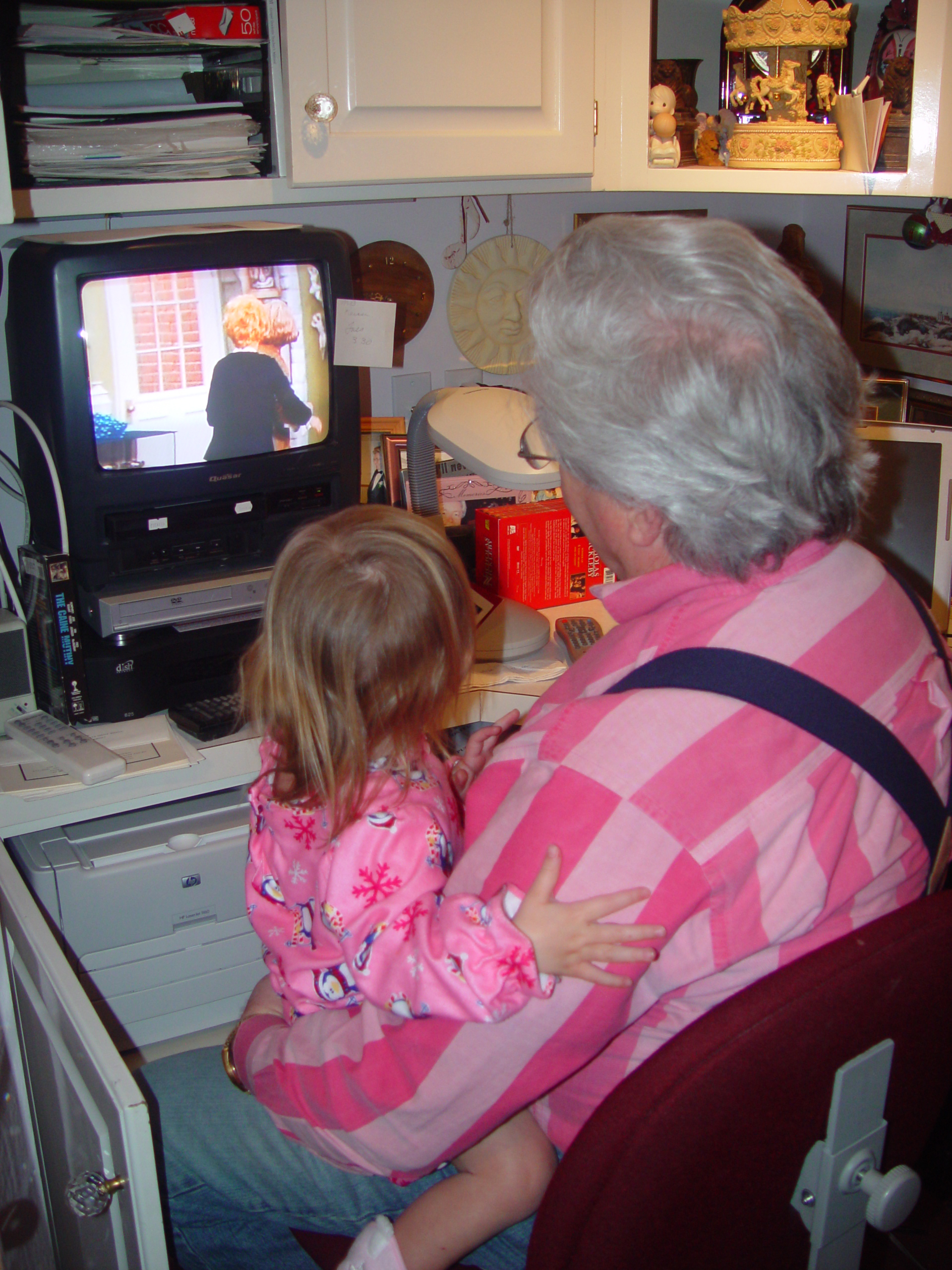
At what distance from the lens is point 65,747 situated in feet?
4.42

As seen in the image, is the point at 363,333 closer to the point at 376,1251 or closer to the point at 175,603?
the point at 175,603

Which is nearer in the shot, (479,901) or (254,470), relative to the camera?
(479,901)

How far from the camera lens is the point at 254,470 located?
1484 mm

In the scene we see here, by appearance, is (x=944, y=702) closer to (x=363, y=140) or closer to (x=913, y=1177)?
(x=913, y=1177)

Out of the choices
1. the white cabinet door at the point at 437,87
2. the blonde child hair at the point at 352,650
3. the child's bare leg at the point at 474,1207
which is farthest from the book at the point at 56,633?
the child's bare leg at the point at 474,1207

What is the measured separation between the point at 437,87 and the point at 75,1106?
4.14 feet

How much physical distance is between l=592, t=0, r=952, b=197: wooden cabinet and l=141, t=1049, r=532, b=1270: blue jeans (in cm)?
128

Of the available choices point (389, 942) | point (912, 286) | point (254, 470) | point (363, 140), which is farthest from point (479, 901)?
point (912, 286)

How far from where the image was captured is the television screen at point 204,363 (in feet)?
4.47

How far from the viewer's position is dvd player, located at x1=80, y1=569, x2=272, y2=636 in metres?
1.41

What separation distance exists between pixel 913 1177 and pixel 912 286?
1.57 metres

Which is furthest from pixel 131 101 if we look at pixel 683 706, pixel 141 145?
pixel 683 706

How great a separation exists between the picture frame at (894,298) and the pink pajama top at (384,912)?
129 centimetres

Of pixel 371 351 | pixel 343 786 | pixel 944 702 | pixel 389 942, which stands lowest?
pixel 389 942
